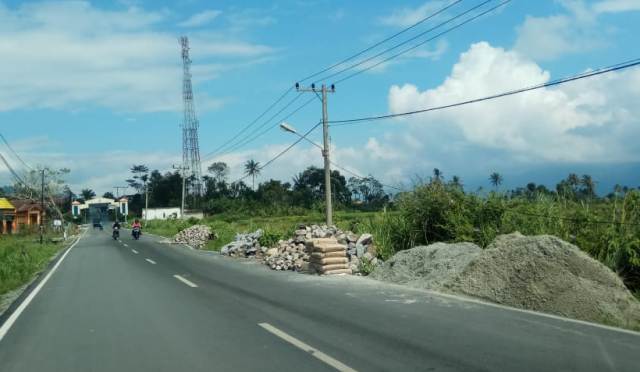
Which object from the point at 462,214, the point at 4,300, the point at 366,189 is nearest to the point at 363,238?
the point at 462,214

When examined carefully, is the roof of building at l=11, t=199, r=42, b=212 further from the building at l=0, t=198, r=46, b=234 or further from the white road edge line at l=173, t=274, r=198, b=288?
the white road edge line at l=173, t=274, r=198, b=288

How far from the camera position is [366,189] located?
9750cm

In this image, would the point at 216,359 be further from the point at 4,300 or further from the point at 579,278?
the point at 4,300

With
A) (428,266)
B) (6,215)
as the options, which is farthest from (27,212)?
(428,266)

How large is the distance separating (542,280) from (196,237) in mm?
30859

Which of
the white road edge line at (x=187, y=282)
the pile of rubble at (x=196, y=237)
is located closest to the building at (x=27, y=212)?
the pile of rubble at (x=196, y=237)

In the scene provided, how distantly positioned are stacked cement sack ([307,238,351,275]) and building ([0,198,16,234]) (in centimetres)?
5241

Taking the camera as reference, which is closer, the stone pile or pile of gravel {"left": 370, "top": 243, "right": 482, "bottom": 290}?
Answer: pile of gravel {"left": 370, "top": 243, "right": 482, "bottom": 290}

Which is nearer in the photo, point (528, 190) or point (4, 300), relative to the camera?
point (4, 300)

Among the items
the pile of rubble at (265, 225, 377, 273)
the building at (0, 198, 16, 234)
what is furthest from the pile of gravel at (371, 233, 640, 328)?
the building at (0, 198, 16, 234)

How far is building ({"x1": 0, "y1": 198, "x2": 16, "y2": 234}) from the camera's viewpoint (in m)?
60.0

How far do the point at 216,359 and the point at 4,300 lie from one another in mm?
8658

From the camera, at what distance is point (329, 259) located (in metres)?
16.8

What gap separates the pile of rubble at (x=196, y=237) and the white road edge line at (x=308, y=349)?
2740 cm
